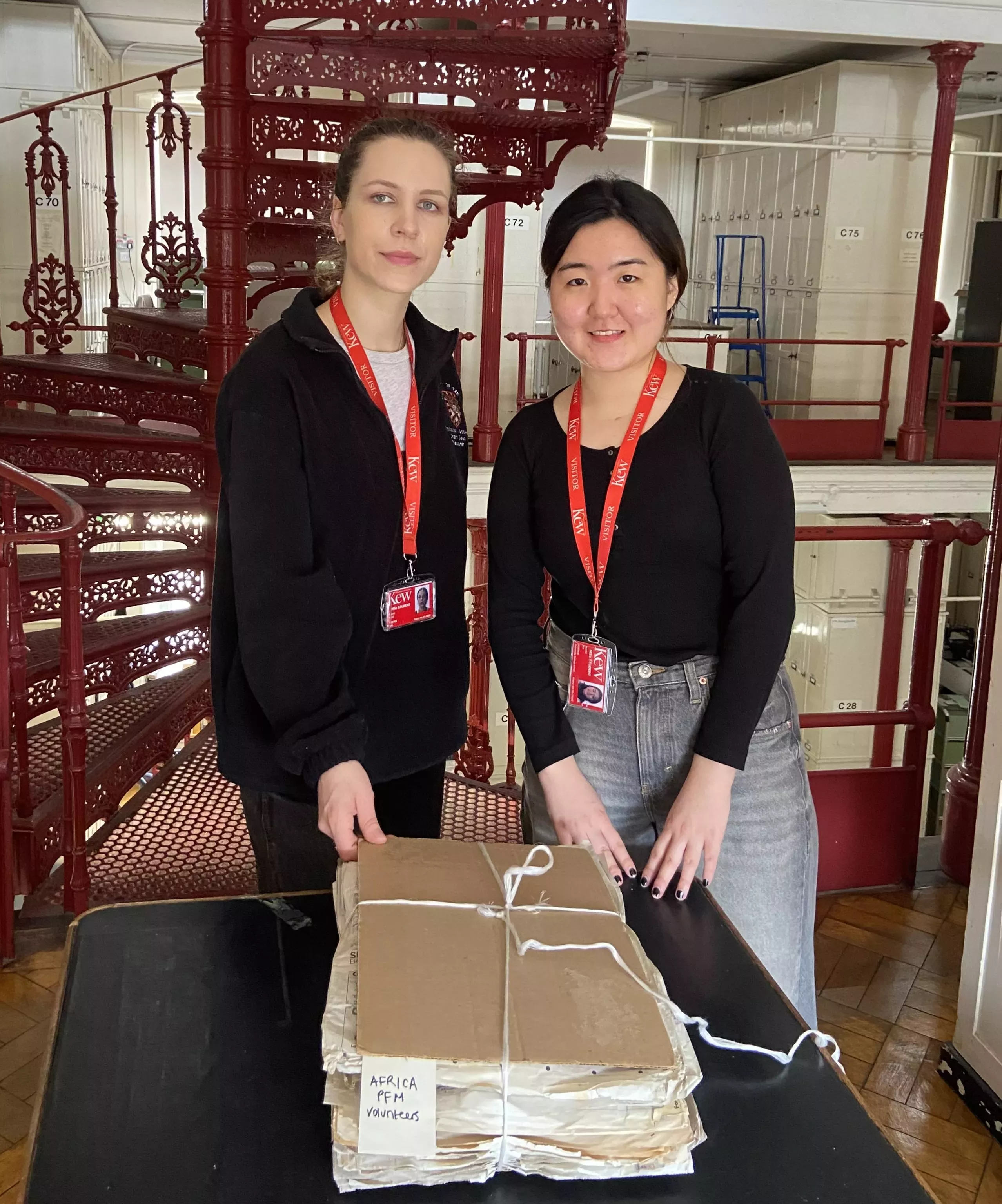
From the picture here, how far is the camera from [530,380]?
1102 cm

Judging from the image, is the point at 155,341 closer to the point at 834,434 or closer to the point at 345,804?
the point at 345,804

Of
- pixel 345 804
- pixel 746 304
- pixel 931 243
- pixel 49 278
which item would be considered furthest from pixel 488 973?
pixel 746 304

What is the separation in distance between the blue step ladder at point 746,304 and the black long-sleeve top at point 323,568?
9.35 m

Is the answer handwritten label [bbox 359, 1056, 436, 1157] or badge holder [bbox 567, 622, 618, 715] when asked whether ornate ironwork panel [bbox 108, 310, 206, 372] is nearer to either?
badge holder [bbox 567, 622, 618, 715]

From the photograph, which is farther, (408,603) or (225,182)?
(225,182)

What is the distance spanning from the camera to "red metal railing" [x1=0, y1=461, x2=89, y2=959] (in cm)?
265

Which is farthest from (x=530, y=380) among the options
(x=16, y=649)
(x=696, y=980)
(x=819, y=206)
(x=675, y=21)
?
(x=696, y=980)

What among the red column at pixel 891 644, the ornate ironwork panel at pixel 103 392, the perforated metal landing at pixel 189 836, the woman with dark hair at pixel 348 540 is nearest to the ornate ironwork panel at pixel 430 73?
the ornate ironwork panel at pixel 103 392

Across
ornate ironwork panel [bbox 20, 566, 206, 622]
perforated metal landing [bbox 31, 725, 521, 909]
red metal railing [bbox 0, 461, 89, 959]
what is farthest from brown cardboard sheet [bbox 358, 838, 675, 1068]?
ornate ironwork panel [bbox 20, 566, 206, 622]

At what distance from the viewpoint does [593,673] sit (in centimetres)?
157

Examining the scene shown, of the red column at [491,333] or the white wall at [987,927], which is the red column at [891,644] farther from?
the red column at [491,333]

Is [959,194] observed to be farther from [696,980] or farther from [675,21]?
[696,980]

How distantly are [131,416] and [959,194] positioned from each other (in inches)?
383

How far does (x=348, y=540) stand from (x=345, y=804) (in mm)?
356
